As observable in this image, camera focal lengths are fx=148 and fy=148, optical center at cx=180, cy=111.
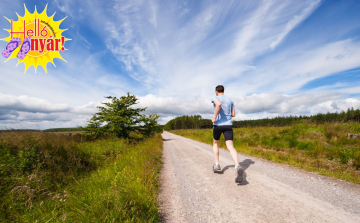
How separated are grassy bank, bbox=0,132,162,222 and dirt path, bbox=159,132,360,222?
0.56 meters

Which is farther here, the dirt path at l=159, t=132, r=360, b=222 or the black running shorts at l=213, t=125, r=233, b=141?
the black running shorts at l=213, t=125, r=233, b=141

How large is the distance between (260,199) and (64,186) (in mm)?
4578

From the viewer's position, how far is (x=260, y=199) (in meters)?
2.68

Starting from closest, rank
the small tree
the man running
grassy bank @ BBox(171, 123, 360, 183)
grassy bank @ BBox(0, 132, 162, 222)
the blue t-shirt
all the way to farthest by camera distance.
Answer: grassy bank @ BBox(0, 132, 162, 222) → the man running → the blue t-shirt → grassy bank @ BBox(171, 123, 360, 183) → the small tree

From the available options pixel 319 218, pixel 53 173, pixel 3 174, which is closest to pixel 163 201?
pixel 319 218

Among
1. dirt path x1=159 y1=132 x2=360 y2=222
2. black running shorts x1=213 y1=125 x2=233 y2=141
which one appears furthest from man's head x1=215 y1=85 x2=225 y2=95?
dirt path x1=159 y1=132 x2=360 y2=222

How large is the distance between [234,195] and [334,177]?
3028mm

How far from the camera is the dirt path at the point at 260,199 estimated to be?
2197mm

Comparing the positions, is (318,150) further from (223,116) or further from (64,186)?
(64,186)

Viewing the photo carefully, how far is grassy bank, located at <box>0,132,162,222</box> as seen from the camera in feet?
7.05

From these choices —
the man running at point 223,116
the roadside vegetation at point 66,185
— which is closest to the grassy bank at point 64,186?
the roadside vegetation at point 66,185

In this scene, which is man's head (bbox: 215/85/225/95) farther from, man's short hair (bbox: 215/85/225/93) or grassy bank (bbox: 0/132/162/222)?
Result: grassy bank (bbox: 0/132/162/222)

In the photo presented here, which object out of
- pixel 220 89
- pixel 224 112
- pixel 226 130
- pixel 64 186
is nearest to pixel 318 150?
pixel 226 130

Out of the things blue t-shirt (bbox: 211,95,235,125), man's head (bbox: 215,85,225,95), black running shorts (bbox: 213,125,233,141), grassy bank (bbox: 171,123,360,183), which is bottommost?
grassy bank (bbox: 171,123,360,183)
